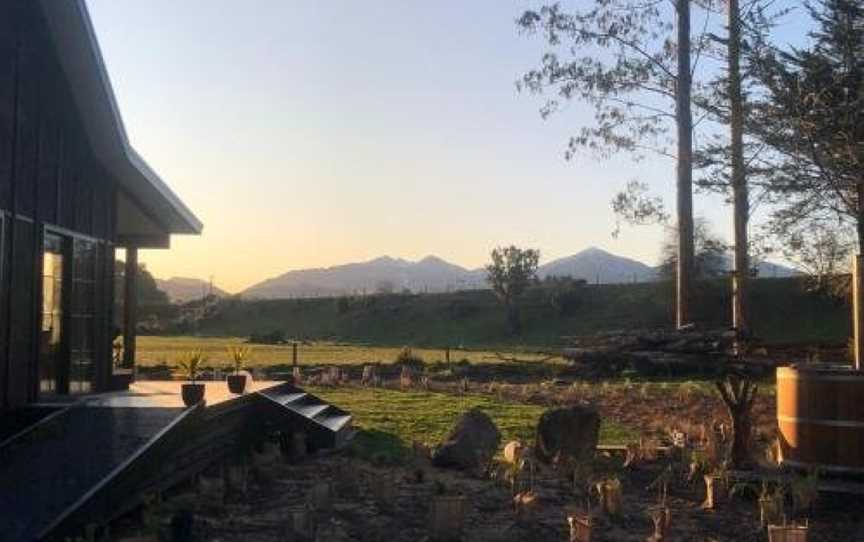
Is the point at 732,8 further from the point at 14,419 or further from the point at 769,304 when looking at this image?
the point at 769,304

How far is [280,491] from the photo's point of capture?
10211mm

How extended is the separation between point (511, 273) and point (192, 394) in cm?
5122

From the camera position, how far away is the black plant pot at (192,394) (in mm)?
11023

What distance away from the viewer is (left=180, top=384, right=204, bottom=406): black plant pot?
1102 cm

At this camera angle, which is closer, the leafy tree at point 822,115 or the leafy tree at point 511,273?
the leafy tree at point 822,115

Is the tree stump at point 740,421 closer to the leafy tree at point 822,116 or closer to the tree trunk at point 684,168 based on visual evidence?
the leafy tree at point 822,116

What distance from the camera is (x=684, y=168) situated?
914 inches

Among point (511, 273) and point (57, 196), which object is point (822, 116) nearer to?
point (57, 196)

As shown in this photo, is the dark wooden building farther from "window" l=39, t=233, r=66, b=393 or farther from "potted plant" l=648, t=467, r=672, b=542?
"potted plant" l=648, t=467, r=672, b=542

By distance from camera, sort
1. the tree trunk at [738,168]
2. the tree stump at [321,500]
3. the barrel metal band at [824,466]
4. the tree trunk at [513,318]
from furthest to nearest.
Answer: the tree trunk at [513,318]
the tree trunk at [738,168]
the barrel metal band at [824,466]
the tree stump at [321,500]

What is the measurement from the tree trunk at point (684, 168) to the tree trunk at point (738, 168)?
1081mm

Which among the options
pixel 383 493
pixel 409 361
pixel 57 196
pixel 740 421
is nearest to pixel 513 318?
pixel 409 361

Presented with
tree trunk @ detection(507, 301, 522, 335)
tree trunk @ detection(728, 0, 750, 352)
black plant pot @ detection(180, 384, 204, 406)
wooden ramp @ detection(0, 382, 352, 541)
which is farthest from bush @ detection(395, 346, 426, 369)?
tree trunk @ detection(507, 301, 522, 335)

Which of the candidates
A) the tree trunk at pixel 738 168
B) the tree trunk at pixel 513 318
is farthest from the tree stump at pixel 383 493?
the tree trunk at pixel 513 318
